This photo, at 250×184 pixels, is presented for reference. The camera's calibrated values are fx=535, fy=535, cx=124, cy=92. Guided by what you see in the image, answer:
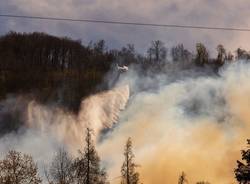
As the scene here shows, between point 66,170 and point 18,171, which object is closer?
point 18,171

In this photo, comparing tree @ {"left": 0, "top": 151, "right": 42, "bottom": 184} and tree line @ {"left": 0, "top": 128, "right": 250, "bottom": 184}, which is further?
tree @ {"left": 0, "top": 151, "right": 42, "bottom": 184}

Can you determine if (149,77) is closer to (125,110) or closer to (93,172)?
(125,110)

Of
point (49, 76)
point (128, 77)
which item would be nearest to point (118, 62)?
point (128, 77)

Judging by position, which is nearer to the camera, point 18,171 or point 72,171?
point 18,171

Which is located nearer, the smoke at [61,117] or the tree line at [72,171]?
the tree line at [72,171]

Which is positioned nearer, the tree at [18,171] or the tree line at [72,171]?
the tree line at [72,171]

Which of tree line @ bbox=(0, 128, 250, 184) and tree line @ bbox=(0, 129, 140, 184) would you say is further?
tree line @ bbox=(0, 129, 140, 184)

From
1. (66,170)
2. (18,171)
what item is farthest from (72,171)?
(18,171)

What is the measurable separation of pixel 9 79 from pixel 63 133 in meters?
18.9

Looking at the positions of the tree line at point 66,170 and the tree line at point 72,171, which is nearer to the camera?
the tree line at point 72,171

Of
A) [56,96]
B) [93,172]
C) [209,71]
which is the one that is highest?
[209,71]

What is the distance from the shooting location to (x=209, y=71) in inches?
5753

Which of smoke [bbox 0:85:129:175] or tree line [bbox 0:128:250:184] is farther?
A: smoke [bbox 0:85:129:175]

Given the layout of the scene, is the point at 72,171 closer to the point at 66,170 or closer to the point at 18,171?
the point at 66,170
